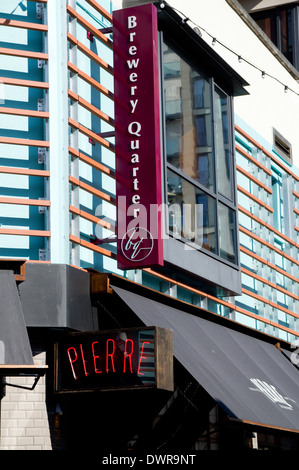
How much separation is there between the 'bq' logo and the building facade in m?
0.27

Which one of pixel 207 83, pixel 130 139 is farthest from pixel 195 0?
pixel 130 139

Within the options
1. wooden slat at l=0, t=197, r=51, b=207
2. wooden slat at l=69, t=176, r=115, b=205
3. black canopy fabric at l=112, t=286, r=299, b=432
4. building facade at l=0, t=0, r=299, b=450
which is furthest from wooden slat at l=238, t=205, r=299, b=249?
wooden slat at l=0, t=197, r=51, b=207

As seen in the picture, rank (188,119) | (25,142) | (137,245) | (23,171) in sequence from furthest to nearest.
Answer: (188,119), (137,245), (25,142), (23,171)

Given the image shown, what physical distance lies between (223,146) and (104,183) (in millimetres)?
4127

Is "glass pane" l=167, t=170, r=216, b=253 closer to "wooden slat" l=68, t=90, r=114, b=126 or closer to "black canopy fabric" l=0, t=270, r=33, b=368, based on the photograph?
"wooden slat" l=68, t=90, r=114, b=126

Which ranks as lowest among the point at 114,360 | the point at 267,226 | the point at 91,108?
the point at 114,360

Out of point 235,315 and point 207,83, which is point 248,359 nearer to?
point 235,315

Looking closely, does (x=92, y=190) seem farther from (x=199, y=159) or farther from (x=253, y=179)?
(x=253, y=179)

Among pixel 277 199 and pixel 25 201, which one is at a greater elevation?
pixel 277 199

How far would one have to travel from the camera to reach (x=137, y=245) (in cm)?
1359

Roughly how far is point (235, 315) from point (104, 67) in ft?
18.7

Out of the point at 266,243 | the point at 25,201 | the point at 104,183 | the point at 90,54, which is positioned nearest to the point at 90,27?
the point at 90,54

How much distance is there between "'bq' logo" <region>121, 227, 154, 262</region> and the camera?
44.4 ft

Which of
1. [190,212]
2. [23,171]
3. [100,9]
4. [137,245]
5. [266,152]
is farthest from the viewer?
[266,152]
